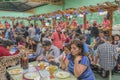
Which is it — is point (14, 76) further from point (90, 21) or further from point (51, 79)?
point (90, 21)

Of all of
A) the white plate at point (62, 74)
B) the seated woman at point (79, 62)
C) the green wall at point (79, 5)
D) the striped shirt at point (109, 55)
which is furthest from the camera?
the green wall at point (79, 5)

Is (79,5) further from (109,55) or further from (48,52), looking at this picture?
(48,52)

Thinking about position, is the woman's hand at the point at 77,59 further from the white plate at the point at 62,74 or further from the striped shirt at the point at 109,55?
the striped shirt at the point at 109,55

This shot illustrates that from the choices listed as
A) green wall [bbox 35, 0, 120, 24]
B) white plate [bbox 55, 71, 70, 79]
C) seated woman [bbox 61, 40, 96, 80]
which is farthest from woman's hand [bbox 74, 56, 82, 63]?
green wall [bbox 35, 0, 120, 24]

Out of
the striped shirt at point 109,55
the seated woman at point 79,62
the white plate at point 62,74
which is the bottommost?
the striped shirt at point 109,55

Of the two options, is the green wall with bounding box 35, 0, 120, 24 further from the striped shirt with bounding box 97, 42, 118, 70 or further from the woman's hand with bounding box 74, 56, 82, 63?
the woman's hand with bounding box 74, 56, 82, 63

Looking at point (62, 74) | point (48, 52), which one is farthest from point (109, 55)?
point (62, 74)

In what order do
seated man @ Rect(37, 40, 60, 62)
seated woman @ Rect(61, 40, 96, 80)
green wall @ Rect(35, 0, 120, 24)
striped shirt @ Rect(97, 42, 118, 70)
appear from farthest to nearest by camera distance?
green wall @ Rect(35, 0, 120, 24) < striped shirt @ Rect(97, 42, 118, 70) < seated man @ Rect(37, 40, 60, 62) < seated woman @ Rect(61, 40, 96, 80)

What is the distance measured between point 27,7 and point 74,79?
18122mm

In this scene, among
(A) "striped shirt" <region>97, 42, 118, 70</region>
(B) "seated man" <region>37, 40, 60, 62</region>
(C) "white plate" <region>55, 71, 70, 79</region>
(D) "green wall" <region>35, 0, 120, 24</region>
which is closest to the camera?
(C) "white plate" <region>55, 71, 70, 79</region>

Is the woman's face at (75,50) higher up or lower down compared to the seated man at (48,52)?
higher up

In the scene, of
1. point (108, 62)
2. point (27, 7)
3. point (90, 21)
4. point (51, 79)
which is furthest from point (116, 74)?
point (27, 7)

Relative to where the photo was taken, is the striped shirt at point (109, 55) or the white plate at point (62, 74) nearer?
the white plate at point (62, 74)

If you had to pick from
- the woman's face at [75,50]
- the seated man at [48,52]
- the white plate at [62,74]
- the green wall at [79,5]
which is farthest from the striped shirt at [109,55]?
the green wall at [79,5]
